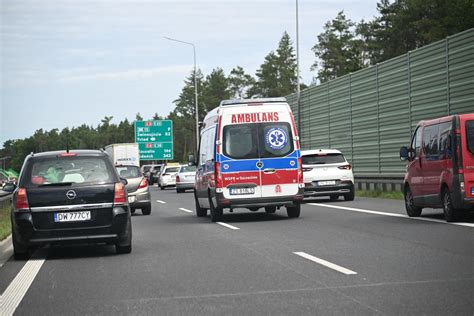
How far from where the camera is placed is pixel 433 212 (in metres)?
19.4

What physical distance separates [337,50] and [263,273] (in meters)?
105

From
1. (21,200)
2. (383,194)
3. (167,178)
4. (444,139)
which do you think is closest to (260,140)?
(444,139)

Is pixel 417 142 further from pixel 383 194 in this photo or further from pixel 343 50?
pixel 343 50

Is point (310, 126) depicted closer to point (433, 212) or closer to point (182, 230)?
point (433, 212)

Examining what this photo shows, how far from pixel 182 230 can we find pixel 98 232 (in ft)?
16.0

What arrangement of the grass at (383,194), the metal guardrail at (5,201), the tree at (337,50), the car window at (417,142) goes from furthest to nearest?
1. the tree at (337,50)
2. the metal guardrail at (5,201)
3. the grass at (383,194)
4. the car window at (417,142)

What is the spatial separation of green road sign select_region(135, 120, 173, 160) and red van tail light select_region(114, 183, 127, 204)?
63.3 meters

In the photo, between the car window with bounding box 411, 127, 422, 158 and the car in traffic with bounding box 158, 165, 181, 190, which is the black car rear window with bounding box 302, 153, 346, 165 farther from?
the car in traffic with bounding box 158, 165, 181, 190

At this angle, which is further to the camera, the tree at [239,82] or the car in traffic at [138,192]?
the tree at [239,82]

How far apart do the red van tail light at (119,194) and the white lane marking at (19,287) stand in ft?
4.30

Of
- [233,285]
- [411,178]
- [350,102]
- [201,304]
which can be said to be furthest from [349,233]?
[350,102]

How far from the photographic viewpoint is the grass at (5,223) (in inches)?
660

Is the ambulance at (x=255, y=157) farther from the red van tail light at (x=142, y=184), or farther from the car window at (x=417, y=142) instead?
the red van tail light at (x=142, y=184)

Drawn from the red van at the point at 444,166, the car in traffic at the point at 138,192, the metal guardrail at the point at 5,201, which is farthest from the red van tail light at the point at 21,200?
Answer: the metal guardrail at the point at 5,201
